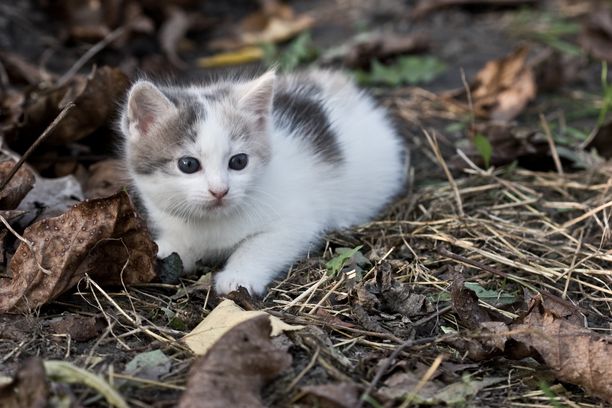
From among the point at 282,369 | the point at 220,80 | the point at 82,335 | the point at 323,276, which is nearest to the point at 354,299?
the point at 323,276

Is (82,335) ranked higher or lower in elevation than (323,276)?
higher

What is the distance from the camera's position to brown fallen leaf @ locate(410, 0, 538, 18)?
20.3 feet

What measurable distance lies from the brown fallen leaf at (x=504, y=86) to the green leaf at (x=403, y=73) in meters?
0.47

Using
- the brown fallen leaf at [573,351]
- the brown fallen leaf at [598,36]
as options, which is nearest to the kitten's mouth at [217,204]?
the brown fallen leaf at [573,351]

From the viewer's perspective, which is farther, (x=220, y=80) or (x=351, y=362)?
(x=220, y=80)

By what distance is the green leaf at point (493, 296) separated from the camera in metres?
2.75

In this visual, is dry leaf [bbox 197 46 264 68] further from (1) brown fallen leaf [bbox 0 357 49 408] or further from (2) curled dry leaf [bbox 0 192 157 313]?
(1) brown fallen leaf [bbox 0 357 49 408]

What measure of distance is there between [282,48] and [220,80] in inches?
89.5

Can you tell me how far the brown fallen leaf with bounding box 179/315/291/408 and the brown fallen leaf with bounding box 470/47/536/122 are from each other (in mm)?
2908

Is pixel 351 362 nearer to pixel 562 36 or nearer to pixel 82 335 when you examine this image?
pixel 82 335

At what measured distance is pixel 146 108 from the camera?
2996mm

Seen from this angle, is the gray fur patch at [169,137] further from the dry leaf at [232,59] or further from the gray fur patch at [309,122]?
the dry leaf at [232,59]

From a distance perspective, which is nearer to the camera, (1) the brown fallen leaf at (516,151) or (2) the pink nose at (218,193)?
(2) the pink nose at (218,193)

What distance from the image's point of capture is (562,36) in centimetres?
573
